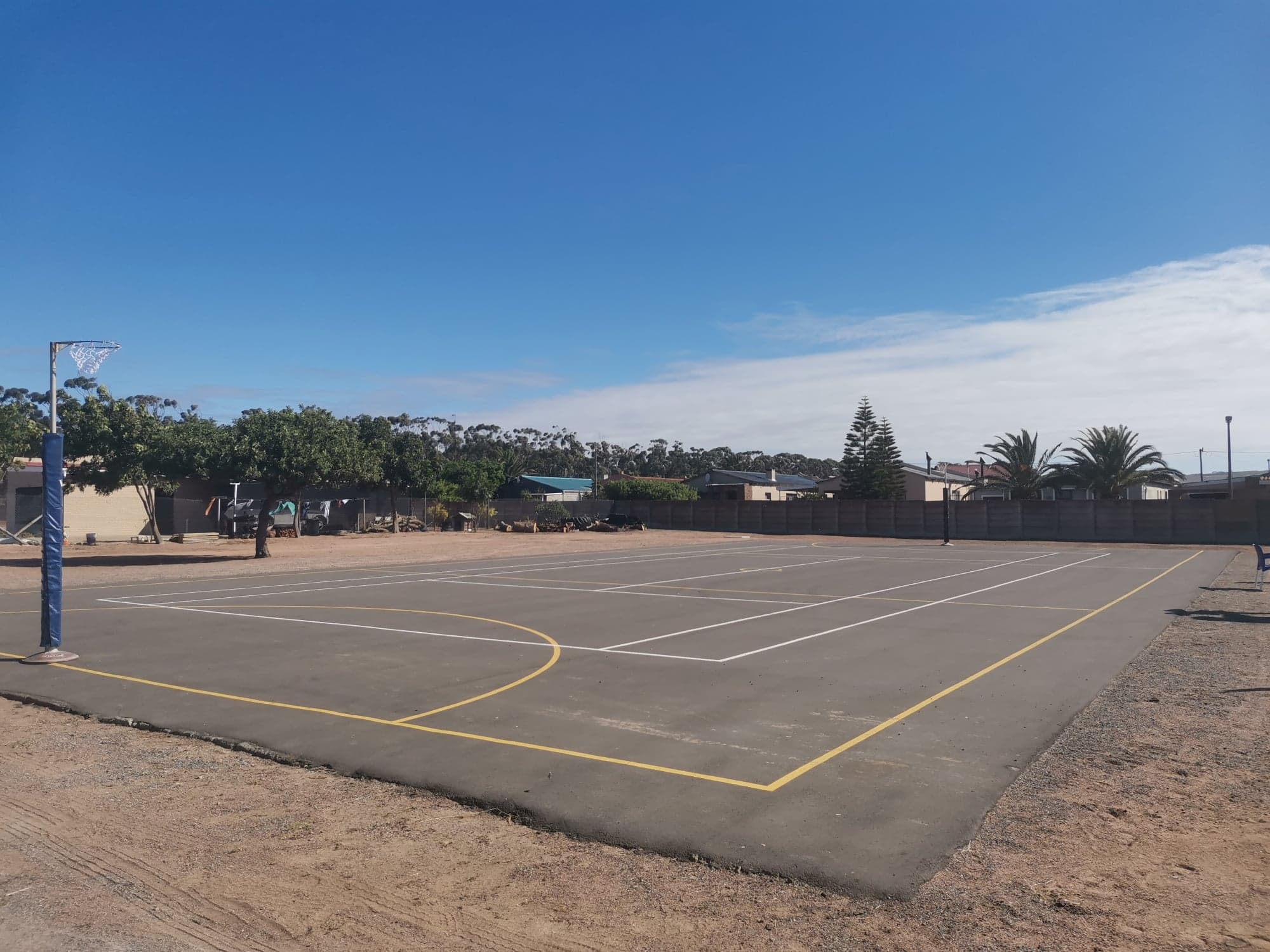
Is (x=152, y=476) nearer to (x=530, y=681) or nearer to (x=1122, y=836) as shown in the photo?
(x=530, y=681)

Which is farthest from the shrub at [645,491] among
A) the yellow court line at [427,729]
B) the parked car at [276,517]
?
the yellow court line at [427,729]

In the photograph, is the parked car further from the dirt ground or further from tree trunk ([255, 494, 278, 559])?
the dirt ground

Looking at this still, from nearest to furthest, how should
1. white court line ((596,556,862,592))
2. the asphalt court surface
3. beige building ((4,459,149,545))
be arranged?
the asphalt court surface
white court line ((596,556,862,592))
beige building ((4,459,149,545))

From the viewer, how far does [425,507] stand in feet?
216

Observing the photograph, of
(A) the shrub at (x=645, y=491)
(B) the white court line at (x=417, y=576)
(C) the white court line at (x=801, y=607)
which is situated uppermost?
(A) the shrub at (x=645, y=491)

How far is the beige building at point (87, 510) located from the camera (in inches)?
1789

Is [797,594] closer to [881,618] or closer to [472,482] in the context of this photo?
[881,618]

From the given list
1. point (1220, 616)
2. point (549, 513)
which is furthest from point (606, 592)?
point (549, 513)

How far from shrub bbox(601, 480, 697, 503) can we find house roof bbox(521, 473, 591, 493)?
8140 millimetres

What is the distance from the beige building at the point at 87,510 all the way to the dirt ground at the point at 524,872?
43.8 meters

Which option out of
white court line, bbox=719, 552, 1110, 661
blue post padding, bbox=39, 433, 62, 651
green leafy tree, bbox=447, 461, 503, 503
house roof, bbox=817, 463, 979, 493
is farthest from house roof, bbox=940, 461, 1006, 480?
blue post padding, bbox=39, 433, 62, 651

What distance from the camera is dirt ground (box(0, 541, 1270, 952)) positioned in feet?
16.7

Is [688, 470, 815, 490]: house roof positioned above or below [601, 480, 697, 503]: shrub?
above

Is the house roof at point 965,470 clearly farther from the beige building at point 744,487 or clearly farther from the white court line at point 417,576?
the white court line at point 417,576
